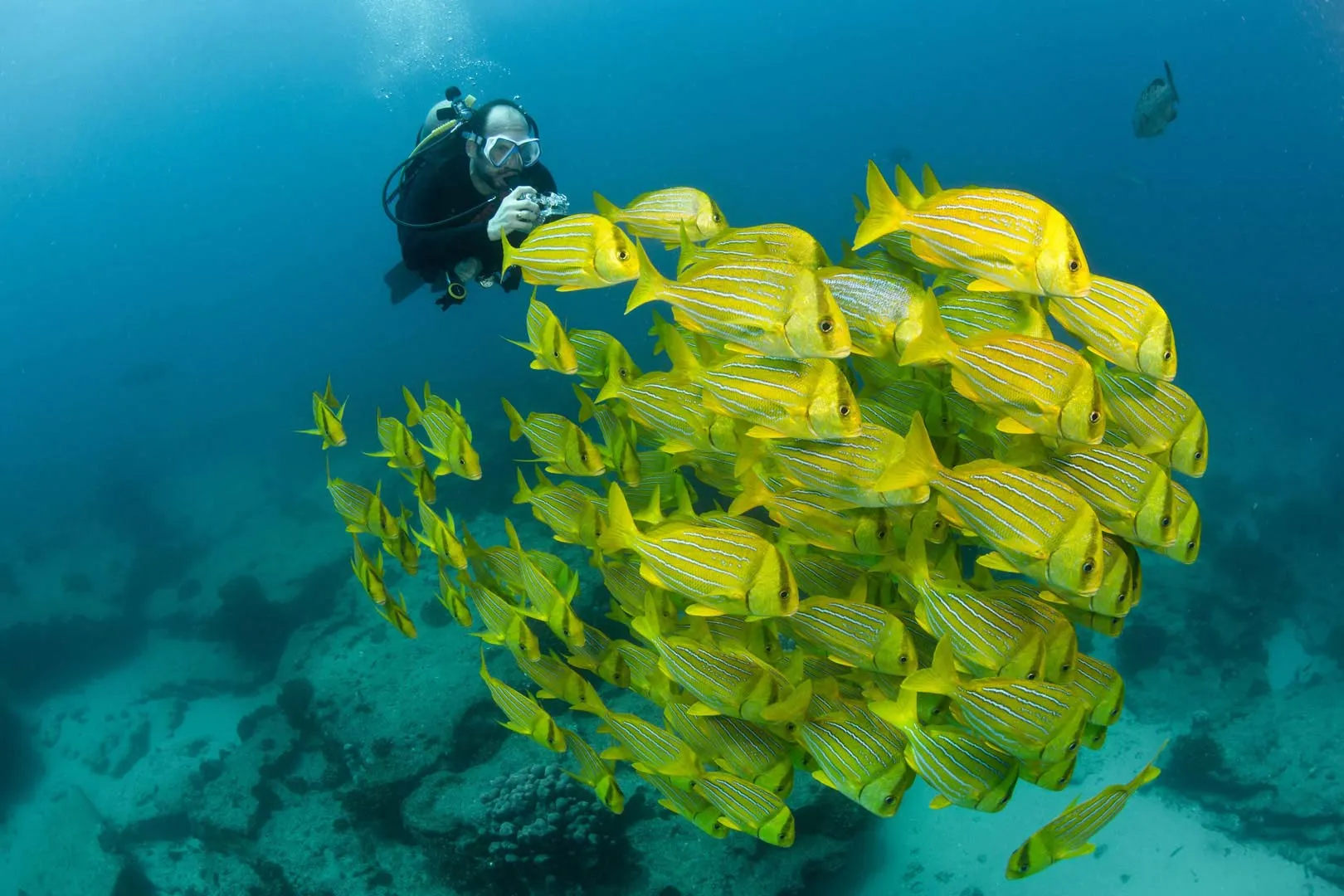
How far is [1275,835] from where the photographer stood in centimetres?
965

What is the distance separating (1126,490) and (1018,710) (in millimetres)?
931

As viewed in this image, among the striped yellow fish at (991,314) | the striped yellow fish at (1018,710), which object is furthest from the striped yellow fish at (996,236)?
the striped yellow fish at (1018,710)

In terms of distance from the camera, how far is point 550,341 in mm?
3811

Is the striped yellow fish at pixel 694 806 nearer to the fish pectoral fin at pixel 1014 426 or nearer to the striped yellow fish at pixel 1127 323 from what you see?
the fish pectoral fin at pixel 1014 426

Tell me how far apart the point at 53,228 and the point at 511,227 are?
116 meters

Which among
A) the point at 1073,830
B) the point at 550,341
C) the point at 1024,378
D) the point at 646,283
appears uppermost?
the point at 646,283

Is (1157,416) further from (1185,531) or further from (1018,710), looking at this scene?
(1018,710)

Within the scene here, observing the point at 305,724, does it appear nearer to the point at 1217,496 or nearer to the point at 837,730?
the point at 837,730

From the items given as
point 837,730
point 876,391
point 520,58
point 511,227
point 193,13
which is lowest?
point 837,730

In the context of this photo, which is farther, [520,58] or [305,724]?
[520,58]

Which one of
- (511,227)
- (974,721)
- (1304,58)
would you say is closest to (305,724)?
(511,227)

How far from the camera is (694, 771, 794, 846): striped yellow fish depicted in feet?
10.6

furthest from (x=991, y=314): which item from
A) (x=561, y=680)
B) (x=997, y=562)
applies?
(x=561, y=680)

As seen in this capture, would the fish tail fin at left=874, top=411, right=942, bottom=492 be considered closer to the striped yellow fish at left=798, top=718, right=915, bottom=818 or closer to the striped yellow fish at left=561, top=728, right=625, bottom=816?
the striped yellow fish at left=798, top=718, right=915, bottom=818
